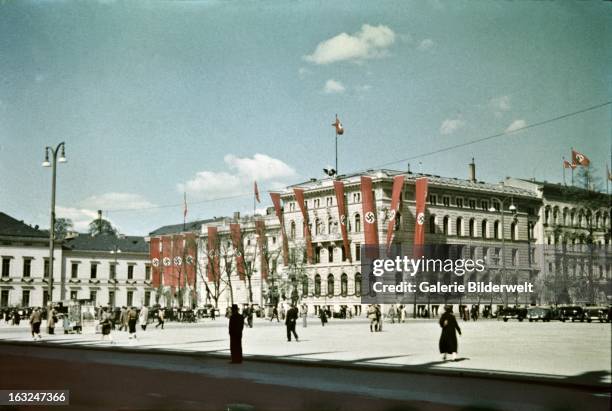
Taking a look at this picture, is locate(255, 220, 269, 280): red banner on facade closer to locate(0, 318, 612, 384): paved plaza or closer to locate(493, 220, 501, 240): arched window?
locate(493, 220, 501, 240): arched window

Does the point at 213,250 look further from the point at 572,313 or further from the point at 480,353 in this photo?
the point at 480,353

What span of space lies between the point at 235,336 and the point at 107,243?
77.9 m

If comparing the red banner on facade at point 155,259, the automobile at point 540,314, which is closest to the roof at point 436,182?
the automobile at point 540,314

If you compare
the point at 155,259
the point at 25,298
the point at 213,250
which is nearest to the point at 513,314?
the point at 155,259

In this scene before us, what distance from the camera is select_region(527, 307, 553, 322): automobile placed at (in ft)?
172

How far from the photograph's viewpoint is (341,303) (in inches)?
3196

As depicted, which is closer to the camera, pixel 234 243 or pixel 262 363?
pixel 262 363

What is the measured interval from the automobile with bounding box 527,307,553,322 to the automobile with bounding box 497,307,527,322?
0.47 metres

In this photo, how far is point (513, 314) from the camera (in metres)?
54.8

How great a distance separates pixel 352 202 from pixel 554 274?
1562 inches

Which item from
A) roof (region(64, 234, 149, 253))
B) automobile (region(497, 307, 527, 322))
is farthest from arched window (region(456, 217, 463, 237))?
roof (region(64, 234, 149, 253))

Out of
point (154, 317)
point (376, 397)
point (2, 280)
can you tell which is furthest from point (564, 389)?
point (2, 280)

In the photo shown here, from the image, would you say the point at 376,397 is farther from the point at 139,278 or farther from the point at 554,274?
the point at 139,278

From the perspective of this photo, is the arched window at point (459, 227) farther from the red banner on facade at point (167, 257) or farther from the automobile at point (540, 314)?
the red banner on facade at point (167, 257)
